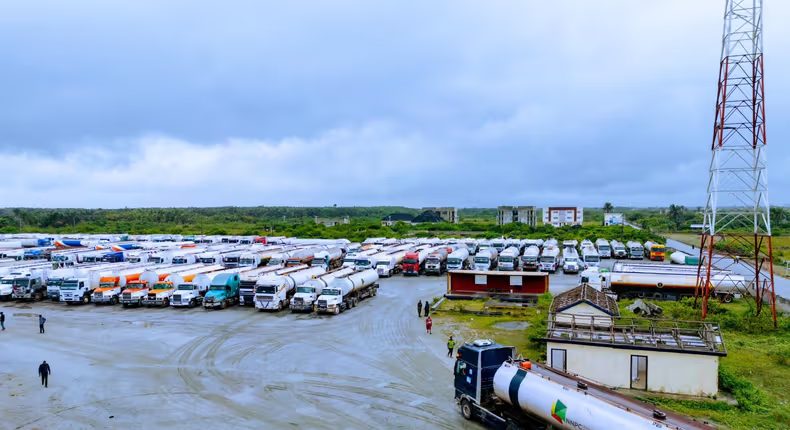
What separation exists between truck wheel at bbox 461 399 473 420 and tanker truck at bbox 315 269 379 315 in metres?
17.4

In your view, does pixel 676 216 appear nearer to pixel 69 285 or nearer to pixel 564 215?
pixel 564 215

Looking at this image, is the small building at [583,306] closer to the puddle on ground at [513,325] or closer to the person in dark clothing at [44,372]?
the puddle on ground at [513,325]

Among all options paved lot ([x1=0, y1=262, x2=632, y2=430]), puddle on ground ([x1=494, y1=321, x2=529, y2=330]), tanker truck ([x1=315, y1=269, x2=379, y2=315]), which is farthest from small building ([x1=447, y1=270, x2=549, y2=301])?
paved lot ([x1=0, y1=262, x2=632, y2=430])

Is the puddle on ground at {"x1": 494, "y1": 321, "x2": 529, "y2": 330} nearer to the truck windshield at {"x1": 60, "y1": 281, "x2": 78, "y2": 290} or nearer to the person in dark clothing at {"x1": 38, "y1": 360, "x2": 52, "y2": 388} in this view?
the person in dark clothing at {"x1": 38, "y1": 360, "x2": 52, "y2": 388}

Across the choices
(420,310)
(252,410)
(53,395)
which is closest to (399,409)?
(252,410)

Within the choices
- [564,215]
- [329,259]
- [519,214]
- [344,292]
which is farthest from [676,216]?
[344,292]

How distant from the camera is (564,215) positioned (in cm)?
15625

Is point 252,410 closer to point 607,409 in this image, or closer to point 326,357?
point 326,357

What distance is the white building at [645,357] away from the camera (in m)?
17.3

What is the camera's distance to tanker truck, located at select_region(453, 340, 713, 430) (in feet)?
36.8

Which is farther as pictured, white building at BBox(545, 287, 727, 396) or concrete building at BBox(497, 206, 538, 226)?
concrete building at BBox(497, 206, 538, 226)

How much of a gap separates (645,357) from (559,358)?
9.88ft

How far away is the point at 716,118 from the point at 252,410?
89.7 ft

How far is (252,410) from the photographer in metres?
16.7
